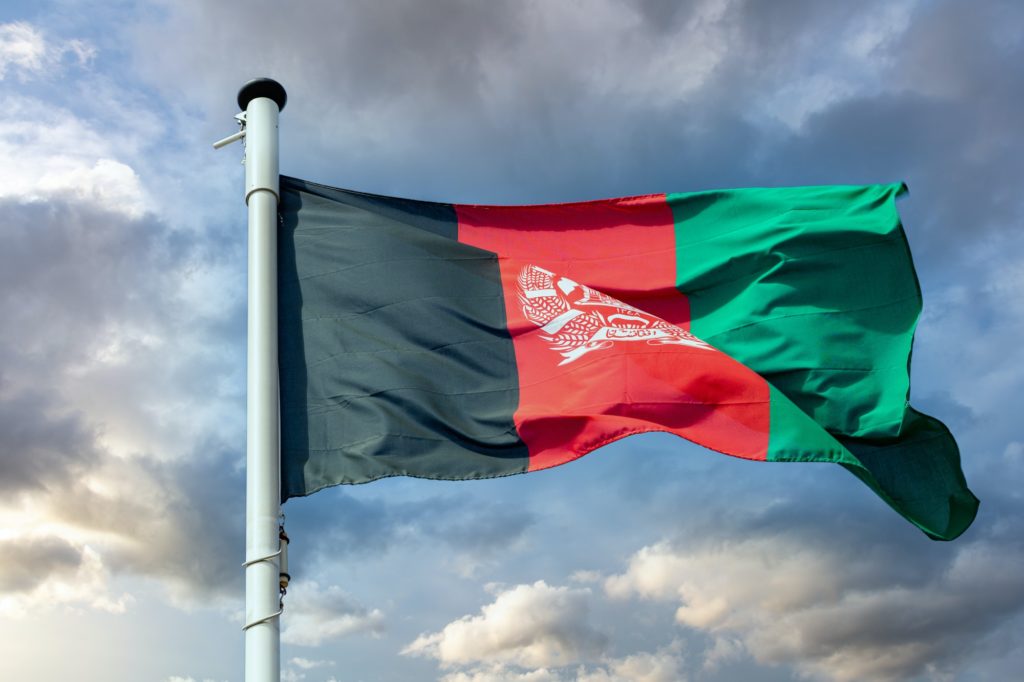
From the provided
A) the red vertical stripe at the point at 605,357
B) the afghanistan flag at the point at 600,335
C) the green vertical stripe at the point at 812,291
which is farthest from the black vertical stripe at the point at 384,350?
the green vertical stripe at the point at 812,291

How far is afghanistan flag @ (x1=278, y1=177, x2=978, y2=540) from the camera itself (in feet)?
38.5

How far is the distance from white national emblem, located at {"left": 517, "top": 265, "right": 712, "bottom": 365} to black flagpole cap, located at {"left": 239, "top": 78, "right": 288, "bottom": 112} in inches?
135

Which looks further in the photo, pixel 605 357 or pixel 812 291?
pixel 812 291

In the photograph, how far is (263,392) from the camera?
10555 mm

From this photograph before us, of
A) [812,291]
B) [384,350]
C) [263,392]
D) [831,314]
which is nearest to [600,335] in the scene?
[384,350]

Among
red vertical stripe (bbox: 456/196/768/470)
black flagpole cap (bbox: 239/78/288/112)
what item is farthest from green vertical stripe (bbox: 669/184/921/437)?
black flagpole cap (bbox: 239/78/288/112)

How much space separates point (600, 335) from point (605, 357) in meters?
0.39

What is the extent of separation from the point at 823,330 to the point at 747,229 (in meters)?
1.71

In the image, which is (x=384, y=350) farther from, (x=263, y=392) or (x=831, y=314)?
(x=831, y=314)

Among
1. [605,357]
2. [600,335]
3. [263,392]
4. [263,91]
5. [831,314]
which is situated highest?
[263,91]

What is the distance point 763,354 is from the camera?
14.0 metres

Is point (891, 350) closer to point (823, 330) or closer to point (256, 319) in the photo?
point (823, 330)

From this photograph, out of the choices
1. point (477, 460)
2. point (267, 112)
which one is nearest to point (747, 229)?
point (477, 460)

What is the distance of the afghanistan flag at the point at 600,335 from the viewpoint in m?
11.7
